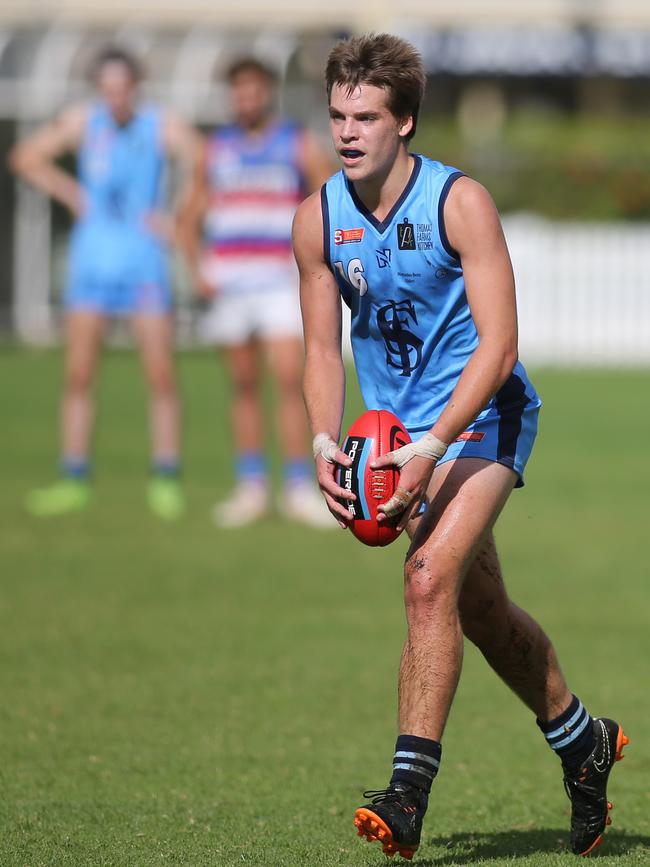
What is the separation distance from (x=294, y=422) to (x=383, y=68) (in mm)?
6610

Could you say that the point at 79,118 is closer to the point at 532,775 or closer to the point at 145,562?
the point at 145,562

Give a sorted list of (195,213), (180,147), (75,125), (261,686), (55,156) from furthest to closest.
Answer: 1. (55,156)
2. (75,125)
3. (180,147)
4. (195,213)
5. (261,686)

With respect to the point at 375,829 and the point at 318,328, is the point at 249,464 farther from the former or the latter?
the point at 375,829

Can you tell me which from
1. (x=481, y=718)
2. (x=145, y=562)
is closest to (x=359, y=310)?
(x=481, y=718)

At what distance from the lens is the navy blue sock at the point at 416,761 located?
14.7 ft

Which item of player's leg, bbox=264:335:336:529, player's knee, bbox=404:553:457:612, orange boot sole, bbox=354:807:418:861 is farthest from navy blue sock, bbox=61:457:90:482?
orange boot sole, bbox=354:807:418:861

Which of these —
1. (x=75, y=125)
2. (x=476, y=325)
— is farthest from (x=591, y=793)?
(x=75, y=125)

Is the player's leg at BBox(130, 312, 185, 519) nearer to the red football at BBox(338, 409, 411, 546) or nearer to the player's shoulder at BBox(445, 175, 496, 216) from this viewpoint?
the red football at BBox(338, 409, 411, 546)

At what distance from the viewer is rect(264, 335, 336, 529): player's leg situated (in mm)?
11234

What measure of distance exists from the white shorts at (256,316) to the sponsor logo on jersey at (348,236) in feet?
20.0

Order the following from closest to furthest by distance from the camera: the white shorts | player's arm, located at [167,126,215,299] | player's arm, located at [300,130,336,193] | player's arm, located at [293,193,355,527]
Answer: player's arm, located at [293,193,355,527] → player's arm, located at [300,130,336,193] → the white shorts → player's arm, located at [167,126,215,299]

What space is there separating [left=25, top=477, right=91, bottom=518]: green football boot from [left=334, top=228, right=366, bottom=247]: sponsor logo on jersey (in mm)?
6881

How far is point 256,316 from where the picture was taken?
37.1 ft

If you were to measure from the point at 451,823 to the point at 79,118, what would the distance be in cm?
795
